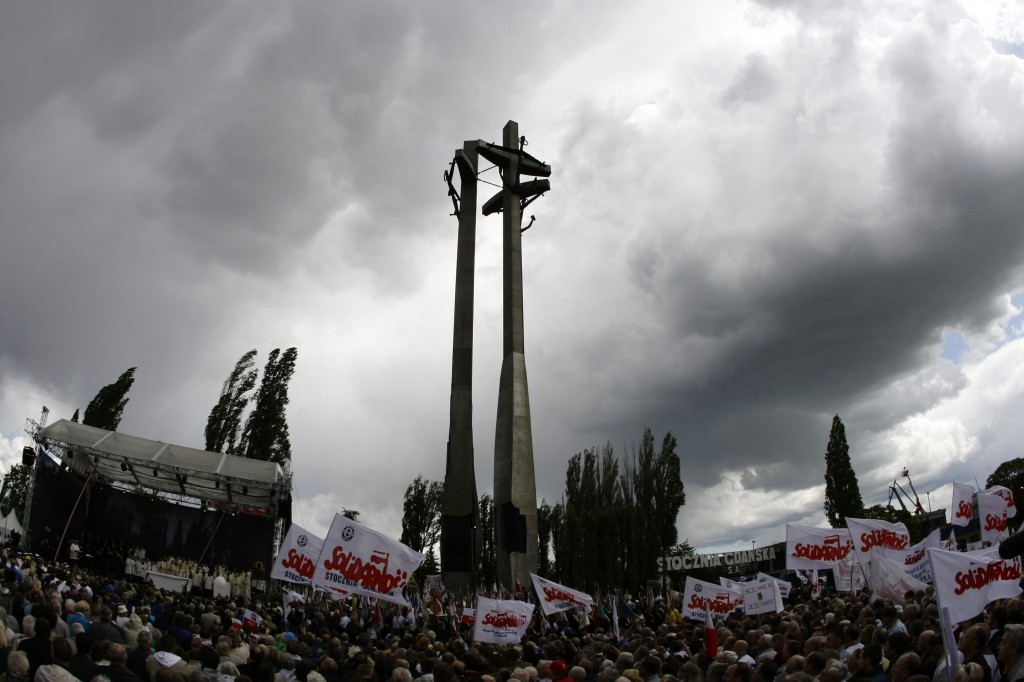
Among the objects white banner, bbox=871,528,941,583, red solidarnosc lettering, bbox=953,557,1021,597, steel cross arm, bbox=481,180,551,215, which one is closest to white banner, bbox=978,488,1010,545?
white banner, bbox=871,528,941,583

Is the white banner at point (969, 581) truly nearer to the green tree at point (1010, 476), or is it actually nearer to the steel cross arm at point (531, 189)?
the steel cross arm at point (531, 189)

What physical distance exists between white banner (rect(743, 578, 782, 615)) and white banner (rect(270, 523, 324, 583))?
8.27 metres

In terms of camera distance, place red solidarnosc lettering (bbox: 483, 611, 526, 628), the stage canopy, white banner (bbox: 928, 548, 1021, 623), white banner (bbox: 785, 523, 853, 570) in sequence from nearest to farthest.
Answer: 1. white banner (bbox: 928, 548, 1021, 623)
2. red solidarnosc lettering (bbox: 483, 611, 526, 628)
3. white banner (bbox: 785, 523, 853, 570)
4. the stage canopy

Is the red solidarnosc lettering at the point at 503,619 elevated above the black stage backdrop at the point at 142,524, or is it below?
below

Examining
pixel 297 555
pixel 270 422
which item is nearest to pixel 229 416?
pixel 270 422

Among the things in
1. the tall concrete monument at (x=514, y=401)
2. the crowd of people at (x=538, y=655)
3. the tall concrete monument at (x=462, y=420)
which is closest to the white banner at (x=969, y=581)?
the crowd of people at (x=538, y=655)

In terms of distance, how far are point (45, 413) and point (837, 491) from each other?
1792 inches

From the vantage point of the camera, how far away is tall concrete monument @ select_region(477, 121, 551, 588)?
26688 mm

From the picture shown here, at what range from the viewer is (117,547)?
3312cm

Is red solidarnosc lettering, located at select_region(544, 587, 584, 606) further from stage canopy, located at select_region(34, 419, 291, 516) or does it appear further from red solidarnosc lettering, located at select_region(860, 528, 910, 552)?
stage canopy, located at select_region(34, 419, 291, 516)

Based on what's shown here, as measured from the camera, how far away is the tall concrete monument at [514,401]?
26.7 metres

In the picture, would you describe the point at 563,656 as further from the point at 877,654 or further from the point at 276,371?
the point at 276,371

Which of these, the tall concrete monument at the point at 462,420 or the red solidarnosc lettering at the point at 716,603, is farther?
the tall concrete monument at the point at 462,420

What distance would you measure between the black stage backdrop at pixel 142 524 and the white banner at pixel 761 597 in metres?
24.6
